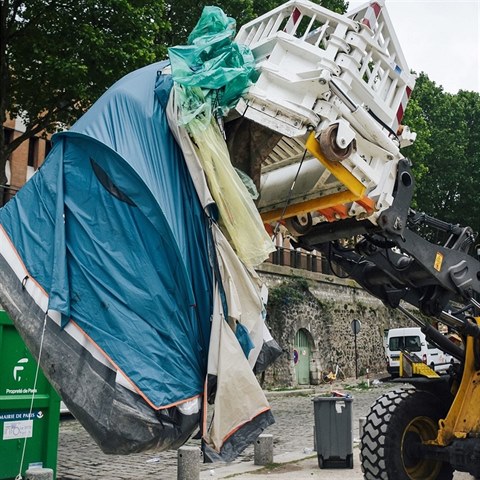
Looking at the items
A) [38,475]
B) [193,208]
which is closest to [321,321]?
[38,475]

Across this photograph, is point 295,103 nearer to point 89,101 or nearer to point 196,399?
point 196,399

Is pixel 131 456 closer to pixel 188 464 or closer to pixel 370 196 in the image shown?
pixel 188 464

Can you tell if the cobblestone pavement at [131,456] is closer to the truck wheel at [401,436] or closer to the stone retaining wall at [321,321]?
the truck wheel at [401,436]

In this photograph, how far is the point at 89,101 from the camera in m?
14.0

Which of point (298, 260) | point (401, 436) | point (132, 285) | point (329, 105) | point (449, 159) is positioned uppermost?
point (449, 159)

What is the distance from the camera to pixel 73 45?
13.8 meters

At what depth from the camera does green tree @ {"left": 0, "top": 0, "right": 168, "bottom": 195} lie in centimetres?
1348

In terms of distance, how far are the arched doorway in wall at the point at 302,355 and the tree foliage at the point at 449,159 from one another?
11.4 meters

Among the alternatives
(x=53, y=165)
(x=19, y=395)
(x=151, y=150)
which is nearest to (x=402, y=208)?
(x=151, y=150)

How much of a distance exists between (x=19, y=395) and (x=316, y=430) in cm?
385

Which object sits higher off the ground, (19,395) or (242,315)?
(242,315)

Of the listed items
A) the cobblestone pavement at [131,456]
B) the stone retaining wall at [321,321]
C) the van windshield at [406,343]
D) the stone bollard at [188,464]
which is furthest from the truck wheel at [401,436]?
the van windshield at [406,343]

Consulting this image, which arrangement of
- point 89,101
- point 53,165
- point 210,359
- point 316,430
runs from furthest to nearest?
1. point 89,101
2. point 316,430
3. point 53,165
4. point 210,359

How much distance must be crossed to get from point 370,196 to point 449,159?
101ft
